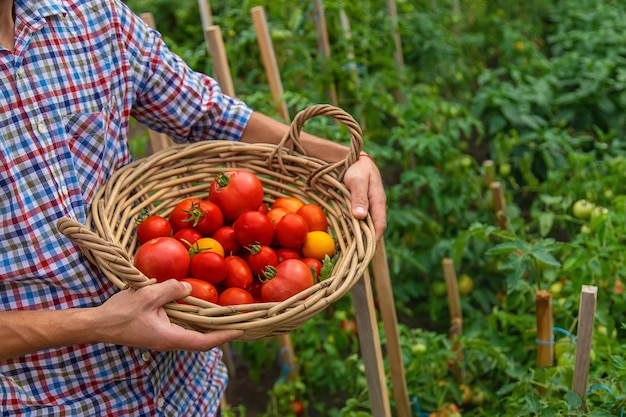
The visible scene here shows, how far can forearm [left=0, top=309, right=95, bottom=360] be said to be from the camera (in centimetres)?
126

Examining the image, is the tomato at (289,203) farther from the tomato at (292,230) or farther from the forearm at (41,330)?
the forearm at (41,330)

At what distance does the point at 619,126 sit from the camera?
11.5 feet

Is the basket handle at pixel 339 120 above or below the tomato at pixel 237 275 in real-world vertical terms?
above

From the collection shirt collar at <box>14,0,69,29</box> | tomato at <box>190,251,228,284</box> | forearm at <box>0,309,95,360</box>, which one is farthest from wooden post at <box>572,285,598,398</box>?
shirt collar at <box>14,0,69,29</box>

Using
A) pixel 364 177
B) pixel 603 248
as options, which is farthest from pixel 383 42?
pixel 364 177

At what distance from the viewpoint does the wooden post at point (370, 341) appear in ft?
5.40

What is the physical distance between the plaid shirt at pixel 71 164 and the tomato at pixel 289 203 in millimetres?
304

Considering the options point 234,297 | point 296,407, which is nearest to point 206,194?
point 234,297

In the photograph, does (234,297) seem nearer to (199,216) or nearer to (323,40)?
(199,216)

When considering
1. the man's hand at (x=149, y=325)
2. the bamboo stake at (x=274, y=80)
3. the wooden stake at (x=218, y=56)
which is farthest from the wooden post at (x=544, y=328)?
the wooden stake at (x=218, y=56)

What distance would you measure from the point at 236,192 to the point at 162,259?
0.90ft

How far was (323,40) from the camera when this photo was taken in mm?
3033

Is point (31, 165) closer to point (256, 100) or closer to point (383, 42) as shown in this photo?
point (256, 100)

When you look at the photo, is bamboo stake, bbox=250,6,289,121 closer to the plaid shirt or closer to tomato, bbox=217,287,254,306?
the plaid shirt
